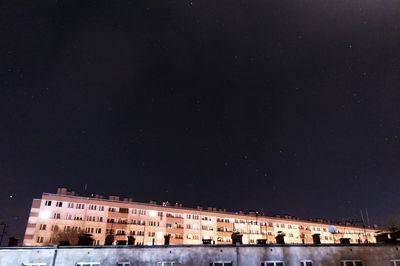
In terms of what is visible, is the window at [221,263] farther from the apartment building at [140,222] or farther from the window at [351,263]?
the apartment building at [140,222]

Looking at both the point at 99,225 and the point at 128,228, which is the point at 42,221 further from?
the point at 128,228

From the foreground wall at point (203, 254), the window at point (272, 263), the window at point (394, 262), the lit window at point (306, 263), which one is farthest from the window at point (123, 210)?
the window at point (394, 262)

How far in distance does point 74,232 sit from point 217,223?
50.6 metres

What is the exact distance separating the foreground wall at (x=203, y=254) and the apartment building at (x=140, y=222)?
56084mm

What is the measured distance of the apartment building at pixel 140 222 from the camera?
9219cm

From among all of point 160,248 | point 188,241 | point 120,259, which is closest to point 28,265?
point 120,259

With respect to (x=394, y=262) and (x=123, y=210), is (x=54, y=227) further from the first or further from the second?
(x=394, y=262)

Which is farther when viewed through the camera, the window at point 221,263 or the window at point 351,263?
the window at point 351,263

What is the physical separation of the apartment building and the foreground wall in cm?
5608

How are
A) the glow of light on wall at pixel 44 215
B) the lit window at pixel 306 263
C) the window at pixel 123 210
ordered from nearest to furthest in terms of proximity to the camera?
the lit window at pixel 306 263 → the glow of light on wall at pixel 44 215 → the window at pixel 123 210

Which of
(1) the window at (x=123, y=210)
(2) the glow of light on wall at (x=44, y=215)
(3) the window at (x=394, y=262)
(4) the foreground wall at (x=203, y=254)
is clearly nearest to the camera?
(4) the foreground wall at (x=203, y=254)

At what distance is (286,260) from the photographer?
30.1m

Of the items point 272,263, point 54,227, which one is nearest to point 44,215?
point 54,227

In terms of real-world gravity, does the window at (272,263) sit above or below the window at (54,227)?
below
